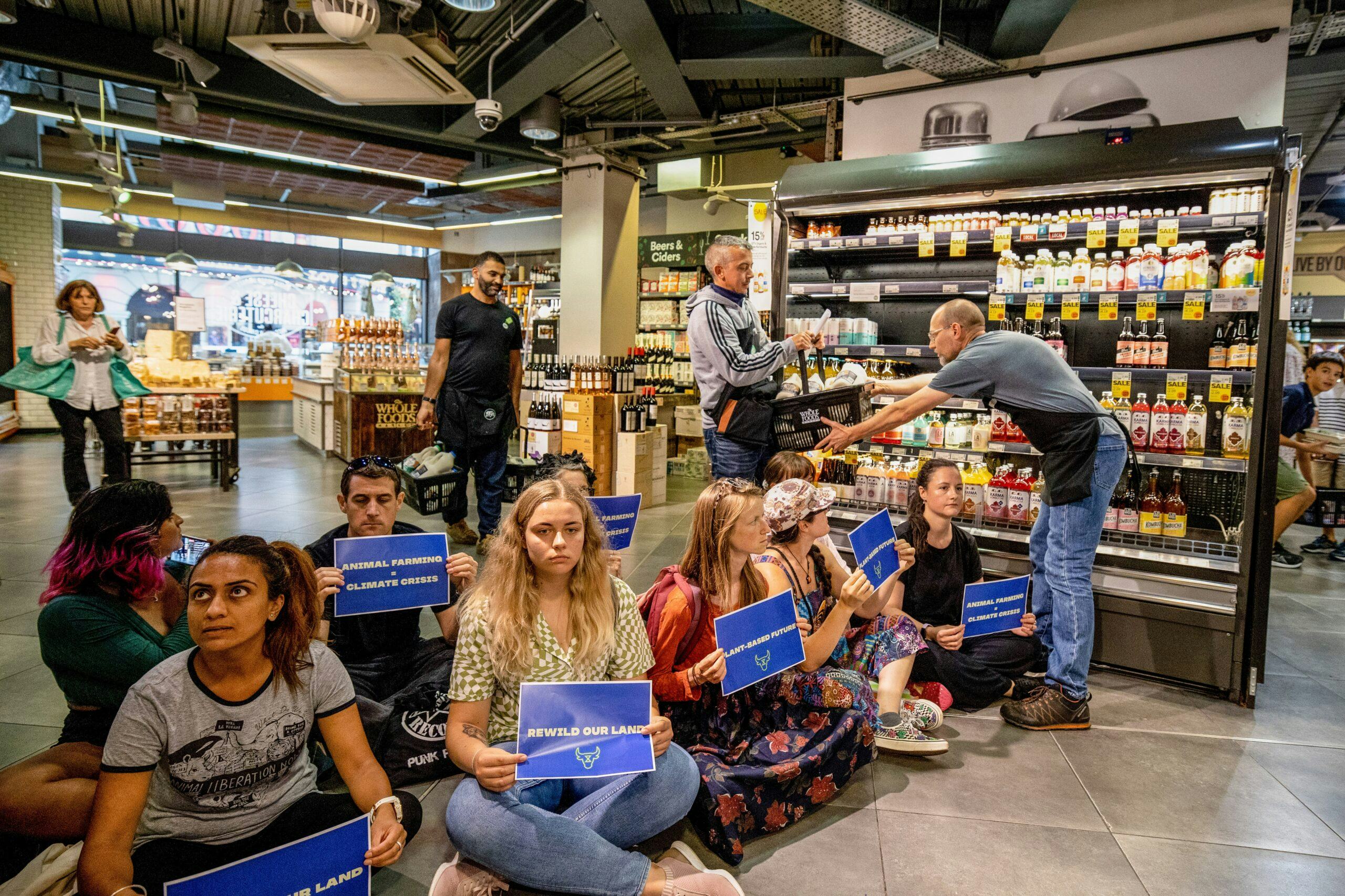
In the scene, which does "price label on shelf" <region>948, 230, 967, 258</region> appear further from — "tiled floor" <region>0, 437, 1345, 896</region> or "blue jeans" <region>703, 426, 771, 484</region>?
"tiled floor" <region>0, 437, 1345, 896</region>

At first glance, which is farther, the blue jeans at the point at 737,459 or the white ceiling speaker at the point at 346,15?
the white ceiling speaker at the point at 346,15

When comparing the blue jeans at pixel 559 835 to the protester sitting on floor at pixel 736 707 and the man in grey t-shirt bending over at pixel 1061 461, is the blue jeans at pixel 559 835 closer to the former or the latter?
the protester sitting on floor at pixel 736 707

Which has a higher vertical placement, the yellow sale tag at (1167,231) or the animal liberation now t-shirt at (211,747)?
the yellow sale tag at (1167,231)

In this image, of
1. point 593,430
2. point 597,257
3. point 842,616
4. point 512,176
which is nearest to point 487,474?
point 593,430

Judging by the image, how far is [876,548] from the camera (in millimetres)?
2609

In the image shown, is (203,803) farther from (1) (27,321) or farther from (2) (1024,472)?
(1) (27,321)

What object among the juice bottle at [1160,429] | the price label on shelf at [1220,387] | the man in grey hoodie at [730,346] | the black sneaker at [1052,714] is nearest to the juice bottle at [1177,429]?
the juice bottle at [1160,429]

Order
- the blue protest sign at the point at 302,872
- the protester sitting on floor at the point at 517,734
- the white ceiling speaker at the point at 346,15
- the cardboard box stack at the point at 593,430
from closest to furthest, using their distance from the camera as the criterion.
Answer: the blue protest sign at the point at 302,872 < the protester sitting on floor at the point at 517,734 < the white ceiling speaker at the point at 346,15 < the cardboard box stack at the point at 593,430

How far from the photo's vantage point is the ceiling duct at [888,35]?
4004mm

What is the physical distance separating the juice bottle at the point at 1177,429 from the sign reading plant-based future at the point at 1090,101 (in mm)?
1064

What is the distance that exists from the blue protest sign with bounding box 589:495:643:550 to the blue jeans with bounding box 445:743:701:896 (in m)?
1.15

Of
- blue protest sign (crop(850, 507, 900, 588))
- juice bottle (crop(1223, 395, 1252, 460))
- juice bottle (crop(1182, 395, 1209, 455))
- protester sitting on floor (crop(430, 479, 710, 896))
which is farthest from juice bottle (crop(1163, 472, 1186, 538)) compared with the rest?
protester sitting on floor (crop(430, 479, 710, 896))

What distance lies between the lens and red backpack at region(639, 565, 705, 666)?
2285 millimetres

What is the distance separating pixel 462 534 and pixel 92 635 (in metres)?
3.76
